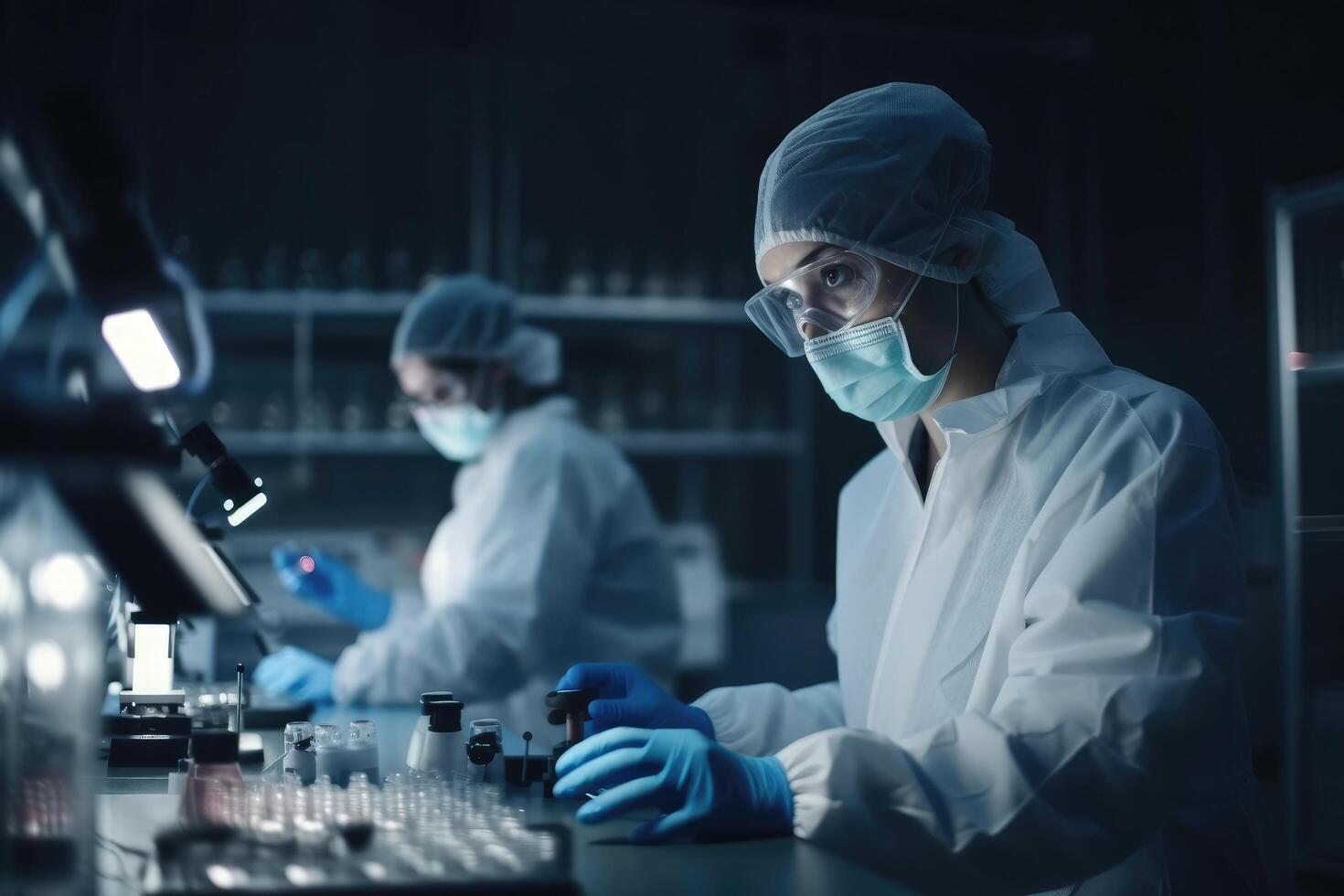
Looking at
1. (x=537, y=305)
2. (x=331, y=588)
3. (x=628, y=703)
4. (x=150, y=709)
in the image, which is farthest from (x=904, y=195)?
(x=537, y=305)

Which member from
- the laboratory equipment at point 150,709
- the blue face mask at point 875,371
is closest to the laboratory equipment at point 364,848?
the laboratory equipment at point 150,709

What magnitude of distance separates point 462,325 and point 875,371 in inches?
58.2

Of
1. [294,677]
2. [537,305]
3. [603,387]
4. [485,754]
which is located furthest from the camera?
[603,387]

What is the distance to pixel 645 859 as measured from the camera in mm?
1015

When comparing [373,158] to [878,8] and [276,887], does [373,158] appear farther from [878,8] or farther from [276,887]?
[276,887]

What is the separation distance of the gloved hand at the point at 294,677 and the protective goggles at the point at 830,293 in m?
1.37

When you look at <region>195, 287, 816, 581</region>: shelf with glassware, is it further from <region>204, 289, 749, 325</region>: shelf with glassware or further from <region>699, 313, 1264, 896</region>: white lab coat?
<region>699, 313, 1264, 896</region>: white lab coat

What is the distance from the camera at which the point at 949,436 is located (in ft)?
4.50

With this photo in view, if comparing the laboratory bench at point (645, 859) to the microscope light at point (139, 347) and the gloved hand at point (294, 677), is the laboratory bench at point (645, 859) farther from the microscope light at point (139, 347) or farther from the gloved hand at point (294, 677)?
the gloved hand at point (294, 677)

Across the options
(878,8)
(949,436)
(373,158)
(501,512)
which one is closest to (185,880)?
(949,436)

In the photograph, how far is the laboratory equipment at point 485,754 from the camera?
1.36 m

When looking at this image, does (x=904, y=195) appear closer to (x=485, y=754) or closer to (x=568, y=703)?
(x=568, y=703)

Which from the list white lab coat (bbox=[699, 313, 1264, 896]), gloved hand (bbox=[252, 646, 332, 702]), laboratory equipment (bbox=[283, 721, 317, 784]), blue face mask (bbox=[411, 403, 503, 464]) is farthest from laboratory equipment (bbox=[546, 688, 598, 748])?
blue face mask (bbox=[411, 403, 503, 464])

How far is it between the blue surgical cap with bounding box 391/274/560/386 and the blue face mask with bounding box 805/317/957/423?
Answer: 1.40 m
